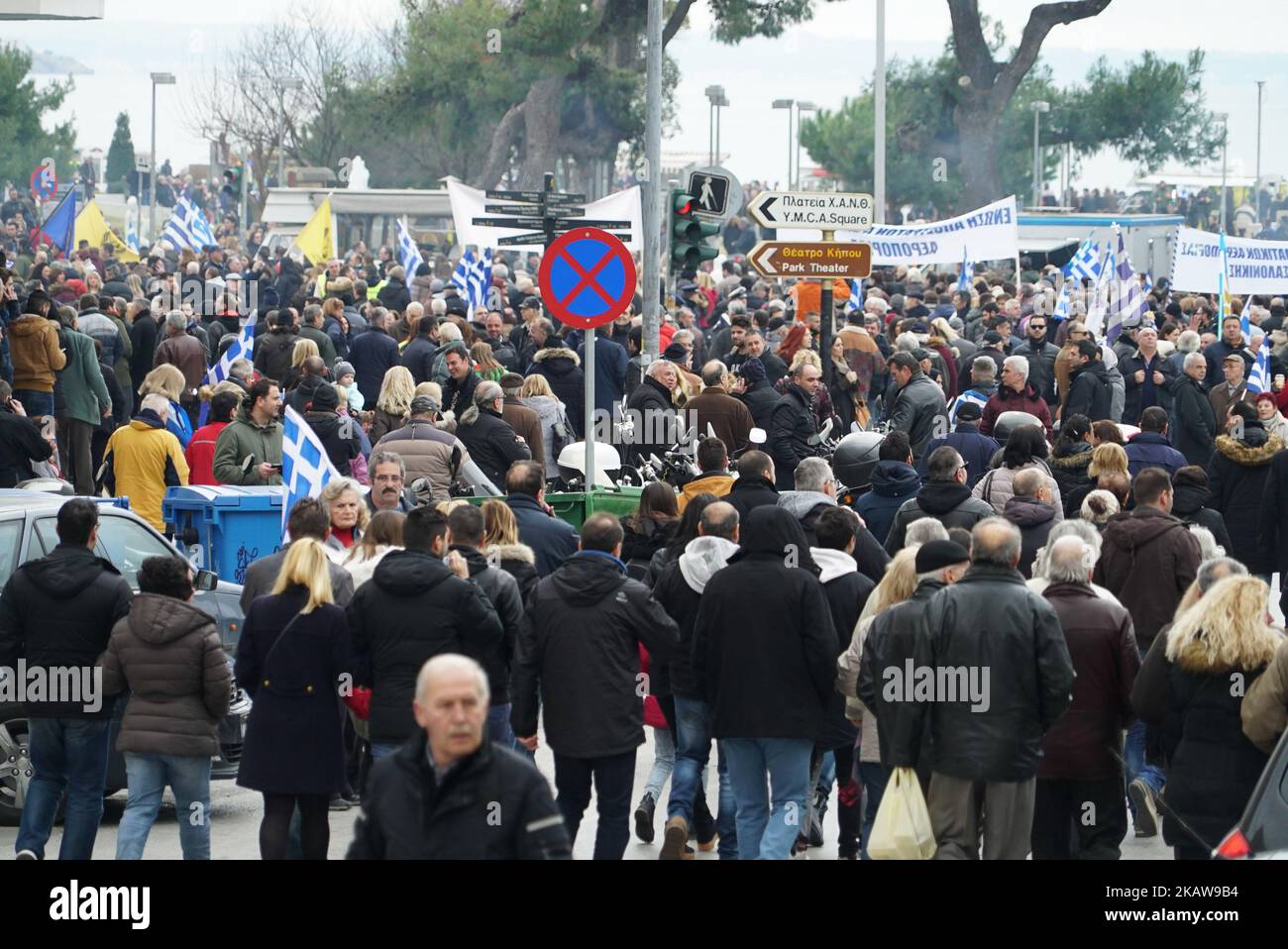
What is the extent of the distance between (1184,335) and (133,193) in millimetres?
90006

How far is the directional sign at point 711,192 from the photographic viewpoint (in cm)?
1788

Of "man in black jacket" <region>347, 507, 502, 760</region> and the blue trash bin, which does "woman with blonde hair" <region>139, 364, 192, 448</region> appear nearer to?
the blue trash bin

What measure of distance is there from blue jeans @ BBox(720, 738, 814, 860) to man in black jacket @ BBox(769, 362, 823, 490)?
265 inches

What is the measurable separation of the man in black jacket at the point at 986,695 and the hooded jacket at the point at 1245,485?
590 centimetres

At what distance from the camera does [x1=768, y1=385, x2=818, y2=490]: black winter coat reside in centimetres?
1533

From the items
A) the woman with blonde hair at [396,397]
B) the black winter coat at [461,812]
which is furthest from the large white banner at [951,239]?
the black winter coat at [461,812]

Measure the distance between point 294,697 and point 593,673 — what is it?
3.87ft

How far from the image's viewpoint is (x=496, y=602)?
877 cm

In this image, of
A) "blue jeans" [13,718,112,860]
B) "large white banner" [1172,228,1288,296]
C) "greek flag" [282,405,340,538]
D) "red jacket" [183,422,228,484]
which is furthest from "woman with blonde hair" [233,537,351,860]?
"large white banner" [1172,228,1288,296]

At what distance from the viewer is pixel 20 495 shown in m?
Result: 10.1

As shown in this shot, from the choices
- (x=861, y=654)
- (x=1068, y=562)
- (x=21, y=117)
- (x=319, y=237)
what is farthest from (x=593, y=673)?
(x=21, y=117)

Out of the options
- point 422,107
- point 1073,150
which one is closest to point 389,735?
point 422,107

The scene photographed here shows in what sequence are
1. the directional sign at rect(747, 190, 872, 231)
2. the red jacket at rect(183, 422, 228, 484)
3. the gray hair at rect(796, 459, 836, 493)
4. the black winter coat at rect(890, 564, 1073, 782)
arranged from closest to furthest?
1. the black winter coat at rect(890, 564, 1073, 782)
2. the gray hair at rect(796, 459, 836, 493)
3. the red jacket at rect(183, 422, 228, 484)
4. the directional sign at rect(747, 190, 872, 231)
